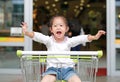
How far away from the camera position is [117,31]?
9086 mm

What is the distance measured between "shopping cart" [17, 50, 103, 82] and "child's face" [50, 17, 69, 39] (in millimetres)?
336

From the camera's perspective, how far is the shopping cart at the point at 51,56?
328cm

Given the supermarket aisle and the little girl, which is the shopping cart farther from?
the supermarket aisle

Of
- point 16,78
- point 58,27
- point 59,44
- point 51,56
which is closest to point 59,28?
point 58,27

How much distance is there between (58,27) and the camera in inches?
142

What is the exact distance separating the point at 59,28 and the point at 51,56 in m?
0.38

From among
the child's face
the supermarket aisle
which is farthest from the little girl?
the supermarket aisle

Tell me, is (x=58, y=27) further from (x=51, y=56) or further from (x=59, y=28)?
(x=51, y=56)

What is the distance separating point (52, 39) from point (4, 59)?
19.2 feet

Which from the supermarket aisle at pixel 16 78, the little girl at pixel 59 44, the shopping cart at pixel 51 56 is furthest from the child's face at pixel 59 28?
the supermarket aisle at pixel 16 78

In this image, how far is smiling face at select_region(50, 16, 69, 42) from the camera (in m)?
3.60

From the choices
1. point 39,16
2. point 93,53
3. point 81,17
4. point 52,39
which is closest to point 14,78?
point 52,39

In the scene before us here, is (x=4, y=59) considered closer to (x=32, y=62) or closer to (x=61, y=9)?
(x=32, y=62)

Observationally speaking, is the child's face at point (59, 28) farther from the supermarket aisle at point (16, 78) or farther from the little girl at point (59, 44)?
the supermarket aisle at point (16, 78)
